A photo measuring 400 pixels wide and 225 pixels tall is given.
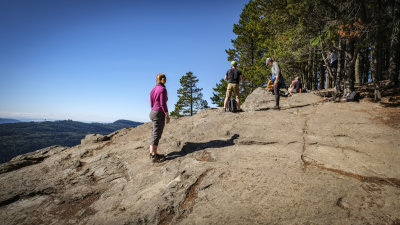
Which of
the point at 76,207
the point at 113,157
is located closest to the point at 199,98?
the point at 113,157

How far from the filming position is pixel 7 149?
156 meters

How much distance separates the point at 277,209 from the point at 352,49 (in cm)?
1051

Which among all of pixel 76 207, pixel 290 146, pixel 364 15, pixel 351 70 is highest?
pixel 364 15

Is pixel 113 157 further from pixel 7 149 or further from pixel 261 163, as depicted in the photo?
pixel 7 149

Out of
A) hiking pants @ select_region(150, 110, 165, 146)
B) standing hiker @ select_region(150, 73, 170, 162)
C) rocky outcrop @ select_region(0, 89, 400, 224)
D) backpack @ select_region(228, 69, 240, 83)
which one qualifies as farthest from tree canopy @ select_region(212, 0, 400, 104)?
hiking pants @ select_region(150, 110, 165, 146)

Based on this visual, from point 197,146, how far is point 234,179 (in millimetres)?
2230

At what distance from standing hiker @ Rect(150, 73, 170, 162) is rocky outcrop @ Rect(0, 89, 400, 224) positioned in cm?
64

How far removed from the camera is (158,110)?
477cm

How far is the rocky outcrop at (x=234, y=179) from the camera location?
260cm

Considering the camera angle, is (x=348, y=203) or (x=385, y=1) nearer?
(x=348, y=203)

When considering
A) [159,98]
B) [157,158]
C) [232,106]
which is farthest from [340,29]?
[157,158]

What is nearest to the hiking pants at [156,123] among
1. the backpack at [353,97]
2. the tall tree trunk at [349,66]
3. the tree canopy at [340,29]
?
the tree canopy at [340,29]

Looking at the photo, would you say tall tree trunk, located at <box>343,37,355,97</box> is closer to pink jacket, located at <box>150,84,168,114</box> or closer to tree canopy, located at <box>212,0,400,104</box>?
tree canopy, located at <box>212,0,400,104</box>

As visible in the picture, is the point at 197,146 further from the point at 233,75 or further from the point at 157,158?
the point at 233,75
